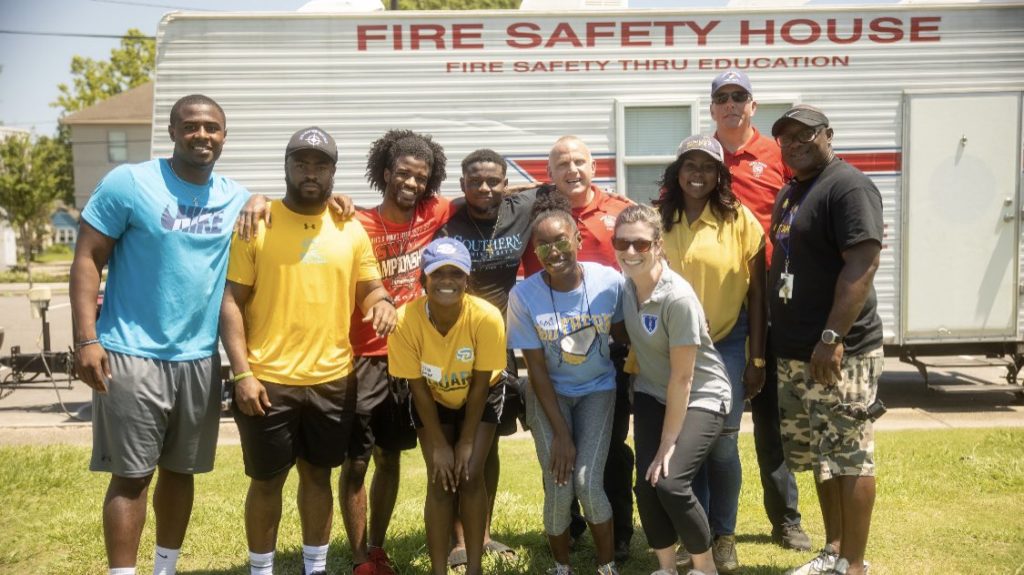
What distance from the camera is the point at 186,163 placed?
3822 millimetres

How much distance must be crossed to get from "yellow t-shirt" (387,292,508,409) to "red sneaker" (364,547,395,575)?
101 cm

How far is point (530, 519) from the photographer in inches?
206

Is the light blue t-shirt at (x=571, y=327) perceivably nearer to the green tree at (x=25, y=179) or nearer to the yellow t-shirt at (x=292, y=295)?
the yellow t-shirt at (x=292, y=295)

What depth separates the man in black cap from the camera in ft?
12.3

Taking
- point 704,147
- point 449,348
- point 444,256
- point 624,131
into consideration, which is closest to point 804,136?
point 704,147

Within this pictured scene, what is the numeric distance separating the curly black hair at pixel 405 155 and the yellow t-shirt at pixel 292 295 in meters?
0.61

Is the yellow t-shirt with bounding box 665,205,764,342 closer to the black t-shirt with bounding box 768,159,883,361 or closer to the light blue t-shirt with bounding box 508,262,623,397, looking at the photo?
the black t-shirt with bounding box 768,159,883,361

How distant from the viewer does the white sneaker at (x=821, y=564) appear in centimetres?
408

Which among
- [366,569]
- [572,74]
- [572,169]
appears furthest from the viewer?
[572,74]

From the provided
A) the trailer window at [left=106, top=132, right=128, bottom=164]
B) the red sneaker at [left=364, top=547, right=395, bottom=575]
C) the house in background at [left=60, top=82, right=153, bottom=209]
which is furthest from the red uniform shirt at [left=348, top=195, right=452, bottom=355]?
the trailer window at [left=106, top=132, right=128, bottom=164]

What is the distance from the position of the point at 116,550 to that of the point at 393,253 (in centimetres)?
176

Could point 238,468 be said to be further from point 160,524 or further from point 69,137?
point 69,137

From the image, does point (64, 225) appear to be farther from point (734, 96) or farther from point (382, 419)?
point (734, 96)

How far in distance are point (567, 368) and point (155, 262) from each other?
71.5 inches
